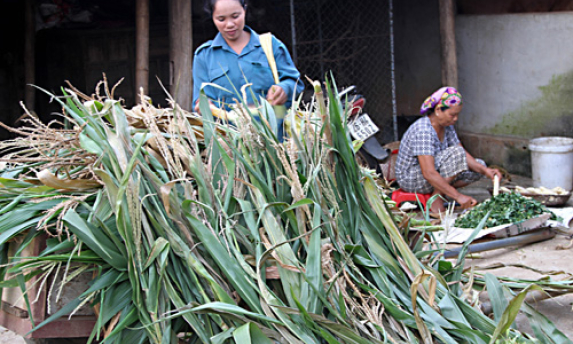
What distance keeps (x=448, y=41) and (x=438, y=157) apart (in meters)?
1.69

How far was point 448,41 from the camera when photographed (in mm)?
6078

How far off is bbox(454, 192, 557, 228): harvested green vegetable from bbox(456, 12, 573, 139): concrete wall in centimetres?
206

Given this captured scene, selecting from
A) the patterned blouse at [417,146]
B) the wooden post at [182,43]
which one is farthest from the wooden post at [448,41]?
the wooden post at [182,43]

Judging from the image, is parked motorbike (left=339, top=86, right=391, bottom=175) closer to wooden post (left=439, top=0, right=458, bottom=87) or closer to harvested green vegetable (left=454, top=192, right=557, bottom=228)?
wooden post (left=439, top=0, right=458, bottom=87)

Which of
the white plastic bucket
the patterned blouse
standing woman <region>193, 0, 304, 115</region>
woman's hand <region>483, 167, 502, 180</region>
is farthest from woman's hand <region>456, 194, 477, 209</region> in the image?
standing woman <region>193, 0, 304, 115</region>

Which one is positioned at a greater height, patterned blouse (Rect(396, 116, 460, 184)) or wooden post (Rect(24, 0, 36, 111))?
wooden post (Rect(24, 0, 36, 111))

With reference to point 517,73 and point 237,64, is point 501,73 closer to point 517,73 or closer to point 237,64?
point 517,73

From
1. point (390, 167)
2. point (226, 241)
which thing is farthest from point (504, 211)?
point (226, 241)

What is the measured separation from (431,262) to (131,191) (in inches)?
43.2

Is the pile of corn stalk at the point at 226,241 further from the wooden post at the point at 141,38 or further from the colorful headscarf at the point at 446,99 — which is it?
the wooden post at the point at 141,38

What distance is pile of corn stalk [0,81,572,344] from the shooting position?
1.65m

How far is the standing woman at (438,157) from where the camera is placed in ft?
15.6

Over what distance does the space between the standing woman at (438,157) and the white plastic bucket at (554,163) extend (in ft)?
2.62

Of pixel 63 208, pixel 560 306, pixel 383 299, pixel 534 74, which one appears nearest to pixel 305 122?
pixel 383 299
